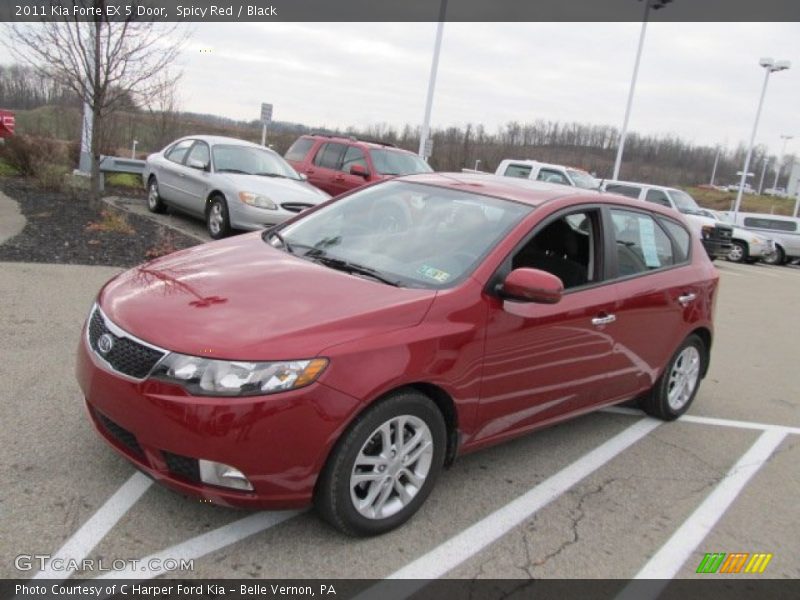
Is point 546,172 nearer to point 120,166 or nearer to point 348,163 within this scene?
point 348,163

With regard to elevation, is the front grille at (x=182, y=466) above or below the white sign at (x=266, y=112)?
below

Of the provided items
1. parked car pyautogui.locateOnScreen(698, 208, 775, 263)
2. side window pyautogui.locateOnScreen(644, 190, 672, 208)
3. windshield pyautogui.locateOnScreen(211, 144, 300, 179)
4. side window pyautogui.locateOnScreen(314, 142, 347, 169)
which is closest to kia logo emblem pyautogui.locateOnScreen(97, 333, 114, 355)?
windshield pyautogui.locateOnScreen(211, 144, 300, 179)

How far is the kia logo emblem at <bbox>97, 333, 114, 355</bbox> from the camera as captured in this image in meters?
3.04

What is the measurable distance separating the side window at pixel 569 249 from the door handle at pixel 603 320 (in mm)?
230

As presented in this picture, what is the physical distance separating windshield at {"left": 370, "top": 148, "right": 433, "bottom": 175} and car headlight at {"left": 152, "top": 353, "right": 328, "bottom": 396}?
10655mm

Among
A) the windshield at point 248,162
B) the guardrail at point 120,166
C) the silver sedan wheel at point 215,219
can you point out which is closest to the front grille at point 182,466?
the silver sedan wheel at point 215,219

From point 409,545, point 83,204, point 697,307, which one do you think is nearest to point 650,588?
point 409,545

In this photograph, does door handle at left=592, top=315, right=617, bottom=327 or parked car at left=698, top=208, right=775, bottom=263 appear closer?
door handle at left=592, top=315, right=617, bottom=327

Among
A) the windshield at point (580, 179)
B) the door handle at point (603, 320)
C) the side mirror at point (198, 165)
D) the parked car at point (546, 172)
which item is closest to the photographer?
the door handle at point (603, 320)

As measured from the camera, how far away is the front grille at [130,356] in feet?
9.33

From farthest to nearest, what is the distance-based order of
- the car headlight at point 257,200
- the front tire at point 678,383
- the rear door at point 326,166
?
the rear door at point 326,166 < the car headlight at point 257,200 < the front tire at point 678,383

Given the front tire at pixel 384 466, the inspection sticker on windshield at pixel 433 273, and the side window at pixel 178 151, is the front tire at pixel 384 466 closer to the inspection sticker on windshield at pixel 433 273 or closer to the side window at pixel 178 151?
the inspection sticker on windshield at pixel 433 273

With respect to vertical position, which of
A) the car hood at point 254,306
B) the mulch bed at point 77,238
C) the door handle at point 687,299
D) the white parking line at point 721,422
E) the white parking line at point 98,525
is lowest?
the white parking line at point 98,525

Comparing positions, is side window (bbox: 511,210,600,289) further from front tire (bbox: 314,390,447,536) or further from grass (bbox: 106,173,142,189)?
grass (bbox: 106,173,142,189)
